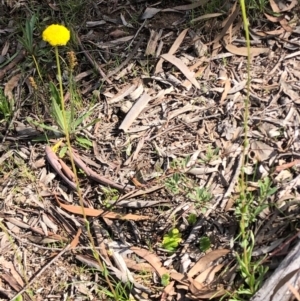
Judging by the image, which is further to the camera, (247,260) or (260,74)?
(260,74)

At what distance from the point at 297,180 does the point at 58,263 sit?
930 mm

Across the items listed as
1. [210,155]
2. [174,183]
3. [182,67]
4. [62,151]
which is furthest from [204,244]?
[182,67]

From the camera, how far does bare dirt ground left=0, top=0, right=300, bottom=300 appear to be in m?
2.13

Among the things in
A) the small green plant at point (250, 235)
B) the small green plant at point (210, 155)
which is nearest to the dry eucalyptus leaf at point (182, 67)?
the small green plant at point (210, 155)

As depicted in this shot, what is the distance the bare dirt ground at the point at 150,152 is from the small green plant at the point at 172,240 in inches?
0.4

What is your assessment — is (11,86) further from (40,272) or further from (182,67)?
(40,272)

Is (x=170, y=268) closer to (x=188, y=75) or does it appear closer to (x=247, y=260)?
(x=247, y=260)

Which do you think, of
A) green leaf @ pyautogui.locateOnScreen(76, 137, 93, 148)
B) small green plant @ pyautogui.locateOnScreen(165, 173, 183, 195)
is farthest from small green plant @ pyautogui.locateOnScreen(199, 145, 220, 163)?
green leaf @ pyautogui.locateOnScreen(76, 137, 93, 148)

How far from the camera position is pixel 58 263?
2.21m

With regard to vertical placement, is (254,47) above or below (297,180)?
above

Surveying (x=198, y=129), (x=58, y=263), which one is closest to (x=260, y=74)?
(x=198, y=129)

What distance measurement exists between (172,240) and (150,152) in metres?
0.40

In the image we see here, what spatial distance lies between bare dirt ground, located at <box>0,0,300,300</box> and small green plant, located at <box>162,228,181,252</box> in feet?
0.04

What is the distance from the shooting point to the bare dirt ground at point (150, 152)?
2133 millimetres
